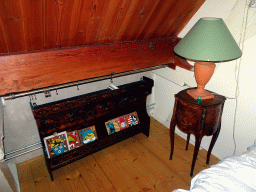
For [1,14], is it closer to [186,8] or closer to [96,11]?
[96,11]

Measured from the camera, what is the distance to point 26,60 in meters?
1.37

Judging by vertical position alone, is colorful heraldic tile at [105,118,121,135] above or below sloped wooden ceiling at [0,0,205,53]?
below

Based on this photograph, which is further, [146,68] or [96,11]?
[146,68]

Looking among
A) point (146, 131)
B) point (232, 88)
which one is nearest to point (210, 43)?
point (232, 88)

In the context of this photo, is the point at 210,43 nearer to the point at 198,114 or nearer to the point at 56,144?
the point at 198,114

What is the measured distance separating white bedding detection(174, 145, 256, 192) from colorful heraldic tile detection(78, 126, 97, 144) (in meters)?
1.32

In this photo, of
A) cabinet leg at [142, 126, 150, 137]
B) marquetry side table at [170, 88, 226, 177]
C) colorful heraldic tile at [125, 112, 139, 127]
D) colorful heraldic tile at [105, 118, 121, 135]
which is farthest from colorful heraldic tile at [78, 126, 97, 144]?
marquetry side table at [170, 88, 226, 177]

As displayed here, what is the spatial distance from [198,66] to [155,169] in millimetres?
1239

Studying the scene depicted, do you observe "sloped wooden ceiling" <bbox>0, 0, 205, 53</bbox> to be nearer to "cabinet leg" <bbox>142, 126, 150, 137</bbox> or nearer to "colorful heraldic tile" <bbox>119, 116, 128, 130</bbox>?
"colorful heraldic tile" <bbox>119, 116, 128, 130</bbox>

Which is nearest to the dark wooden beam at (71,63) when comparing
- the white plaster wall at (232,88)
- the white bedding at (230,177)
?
the white plaster wall at (232,88)

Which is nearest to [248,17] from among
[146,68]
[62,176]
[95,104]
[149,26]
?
[149,26]

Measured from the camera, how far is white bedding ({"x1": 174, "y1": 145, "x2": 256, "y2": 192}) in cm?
98

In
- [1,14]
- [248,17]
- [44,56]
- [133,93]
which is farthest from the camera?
[133,93]

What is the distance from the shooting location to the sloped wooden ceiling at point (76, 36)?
1146 millimetres
